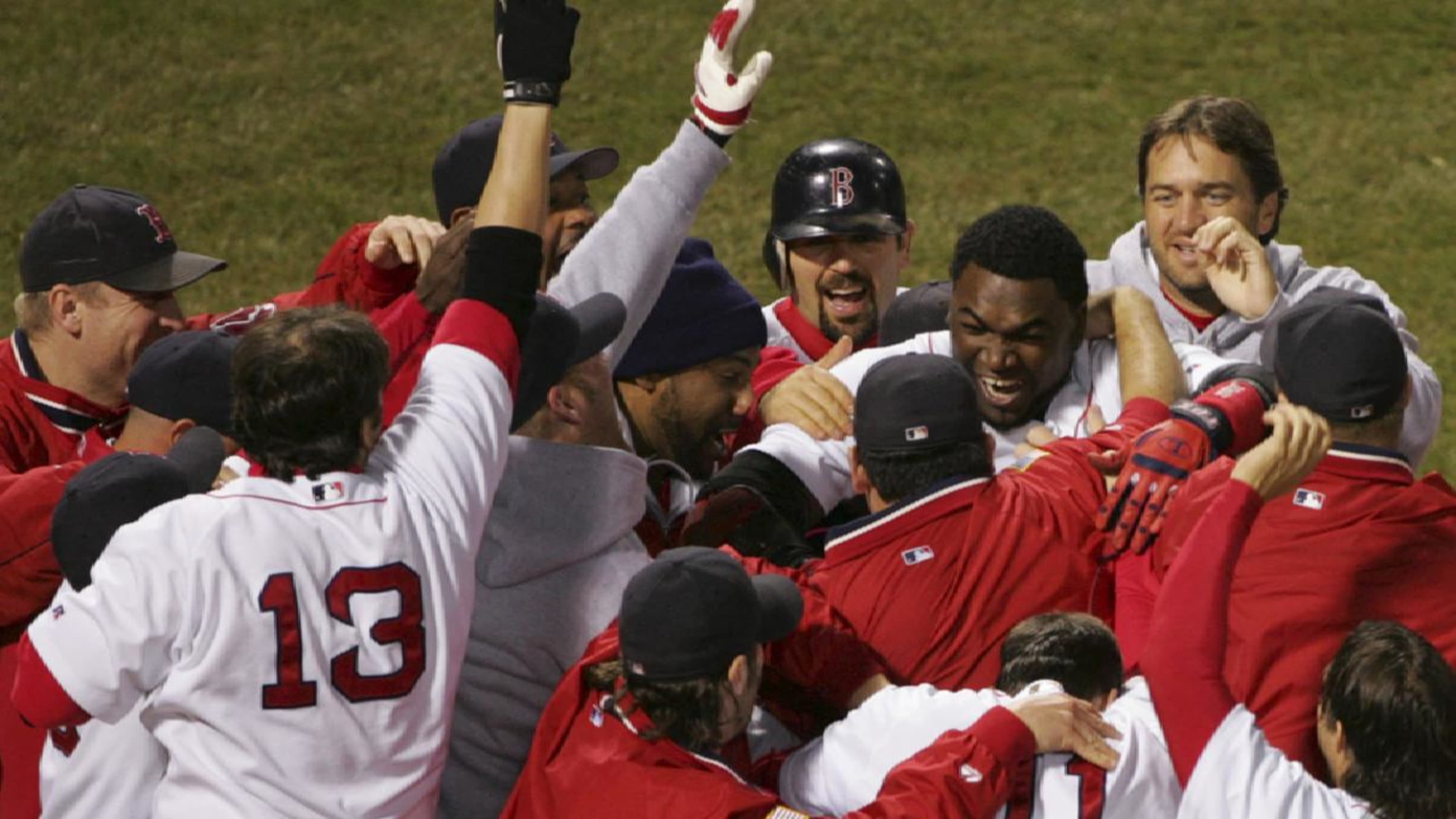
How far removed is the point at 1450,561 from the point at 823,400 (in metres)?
1.33

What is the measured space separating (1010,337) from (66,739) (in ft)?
6.53

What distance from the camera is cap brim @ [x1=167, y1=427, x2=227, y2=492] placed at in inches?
141

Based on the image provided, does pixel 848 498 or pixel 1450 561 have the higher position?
pixel 1450 561

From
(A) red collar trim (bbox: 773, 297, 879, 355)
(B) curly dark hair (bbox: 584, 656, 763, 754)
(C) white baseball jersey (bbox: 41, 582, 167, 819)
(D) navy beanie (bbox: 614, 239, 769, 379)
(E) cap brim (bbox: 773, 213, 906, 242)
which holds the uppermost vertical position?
(D) navy beanie (bbox: 614, 239, 769, 379)

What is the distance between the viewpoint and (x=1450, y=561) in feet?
11.9

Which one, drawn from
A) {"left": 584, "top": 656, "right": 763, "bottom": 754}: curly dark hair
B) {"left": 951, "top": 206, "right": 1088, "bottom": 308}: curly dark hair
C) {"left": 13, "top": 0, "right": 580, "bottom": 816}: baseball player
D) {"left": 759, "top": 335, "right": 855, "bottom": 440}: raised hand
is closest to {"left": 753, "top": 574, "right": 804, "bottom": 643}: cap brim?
{"left": 584, "top": 656, "right": 763, "bottom": 754}: curly dark hair

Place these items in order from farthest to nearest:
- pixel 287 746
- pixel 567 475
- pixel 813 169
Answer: pixel 813 169 < pixel 567 475 < pixel 287 746

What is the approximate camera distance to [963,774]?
3.10 meters

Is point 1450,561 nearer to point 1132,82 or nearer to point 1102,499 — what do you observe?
point 1102,499

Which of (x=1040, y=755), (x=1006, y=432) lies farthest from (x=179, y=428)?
(x=1040, y=755)

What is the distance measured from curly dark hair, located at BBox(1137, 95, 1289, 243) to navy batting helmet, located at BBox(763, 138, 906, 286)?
82 cm

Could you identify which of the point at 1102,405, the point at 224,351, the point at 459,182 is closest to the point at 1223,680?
the point at 1102,405

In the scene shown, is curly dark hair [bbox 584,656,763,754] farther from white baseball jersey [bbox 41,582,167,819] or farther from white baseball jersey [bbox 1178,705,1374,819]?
white baseball jersey [bbox 41,582,167,819]

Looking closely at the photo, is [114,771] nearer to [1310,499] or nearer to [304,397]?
[304,397]
